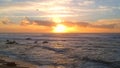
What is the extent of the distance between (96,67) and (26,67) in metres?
7.66

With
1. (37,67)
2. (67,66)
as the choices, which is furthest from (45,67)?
(67,66)

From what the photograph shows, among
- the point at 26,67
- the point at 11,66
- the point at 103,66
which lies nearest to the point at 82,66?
the point at 103,66

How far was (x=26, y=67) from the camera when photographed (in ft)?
75.6

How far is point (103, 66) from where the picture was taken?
24.9m

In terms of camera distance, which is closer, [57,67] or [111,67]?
[57,67]

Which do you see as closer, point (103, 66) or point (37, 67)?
point (37, 67)

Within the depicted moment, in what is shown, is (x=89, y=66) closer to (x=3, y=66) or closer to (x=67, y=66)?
(x=67, y=66)

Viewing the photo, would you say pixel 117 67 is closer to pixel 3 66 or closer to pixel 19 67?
pixel 19 67

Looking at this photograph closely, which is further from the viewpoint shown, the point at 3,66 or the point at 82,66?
the point at 82,66

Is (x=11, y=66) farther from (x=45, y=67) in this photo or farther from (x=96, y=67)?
(x=96, y=67)

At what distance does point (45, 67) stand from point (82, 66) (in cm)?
440

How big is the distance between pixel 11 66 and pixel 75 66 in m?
6.99

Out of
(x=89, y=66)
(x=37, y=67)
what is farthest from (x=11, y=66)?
(x=89, y=66)

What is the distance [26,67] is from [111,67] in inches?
374
